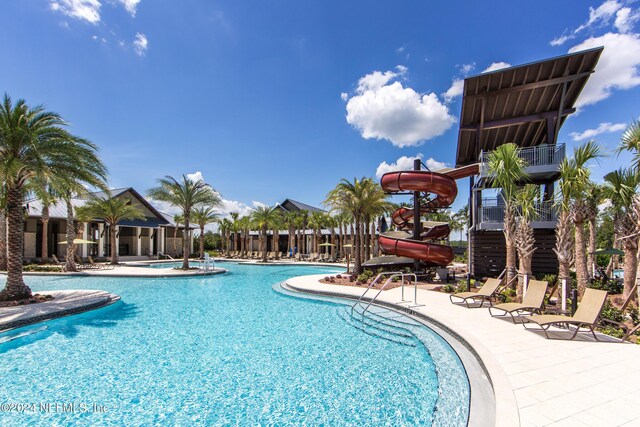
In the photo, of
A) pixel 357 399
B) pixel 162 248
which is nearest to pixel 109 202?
pixel 162 248

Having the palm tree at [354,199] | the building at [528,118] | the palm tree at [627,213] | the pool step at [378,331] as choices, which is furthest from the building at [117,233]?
the palm tree at [627,213]

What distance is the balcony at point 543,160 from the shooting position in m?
13.8

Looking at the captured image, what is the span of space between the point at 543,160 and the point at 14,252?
71.8 ft

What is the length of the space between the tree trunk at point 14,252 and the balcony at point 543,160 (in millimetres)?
18401

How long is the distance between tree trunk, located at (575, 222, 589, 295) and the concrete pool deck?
365cm

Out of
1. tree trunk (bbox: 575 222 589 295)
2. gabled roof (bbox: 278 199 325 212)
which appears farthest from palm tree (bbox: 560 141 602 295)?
gabled roof (bbox: 278 199 325 212)

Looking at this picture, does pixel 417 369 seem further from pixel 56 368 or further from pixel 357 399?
pixel 56 368

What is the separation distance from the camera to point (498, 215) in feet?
48.1

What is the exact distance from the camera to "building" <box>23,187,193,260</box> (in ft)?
96.1

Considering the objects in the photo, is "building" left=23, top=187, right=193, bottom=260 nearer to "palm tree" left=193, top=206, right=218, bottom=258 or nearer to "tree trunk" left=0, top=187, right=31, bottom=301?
"palm tree" left=193, top=206, right=218, bottom=258

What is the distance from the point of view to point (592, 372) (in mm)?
4758

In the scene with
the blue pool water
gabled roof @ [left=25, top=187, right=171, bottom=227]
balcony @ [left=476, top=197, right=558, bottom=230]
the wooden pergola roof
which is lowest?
the blue pool water

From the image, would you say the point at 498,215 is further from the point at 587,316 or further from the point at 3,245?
the point at 3,245

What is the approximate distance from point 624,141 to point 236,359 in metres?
11.7
